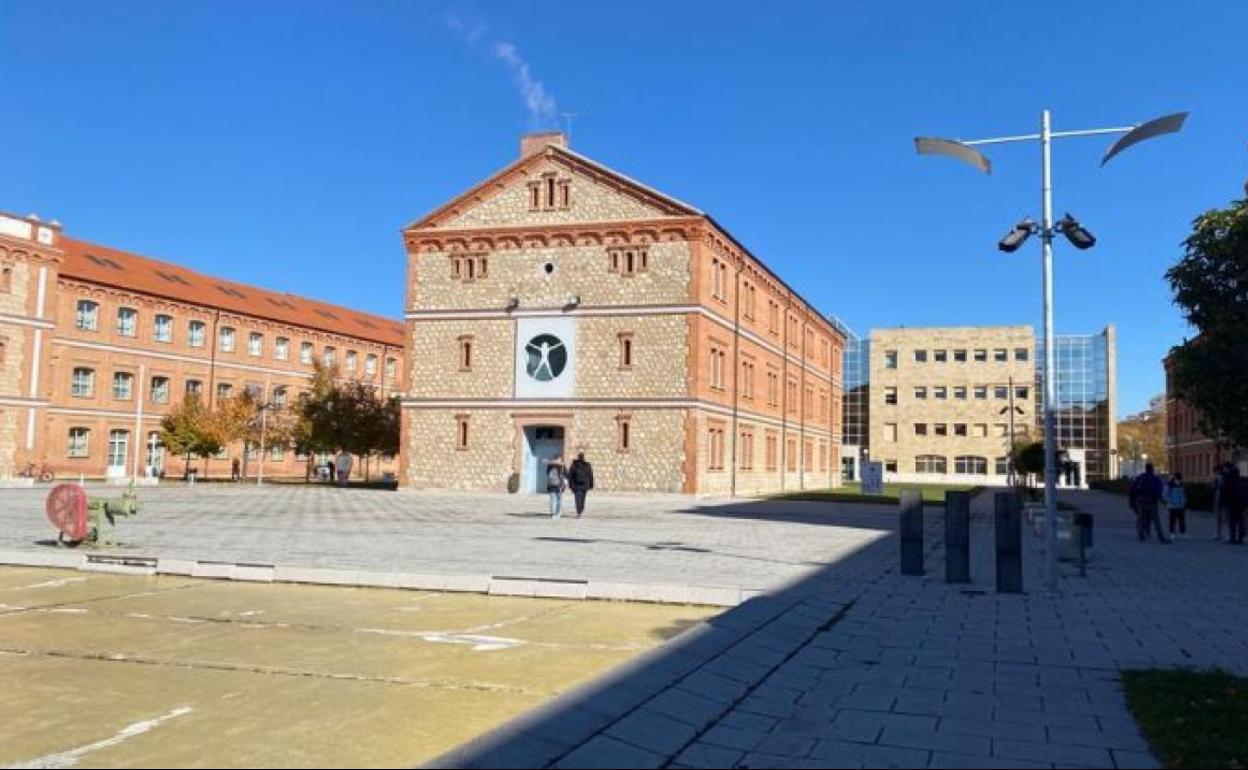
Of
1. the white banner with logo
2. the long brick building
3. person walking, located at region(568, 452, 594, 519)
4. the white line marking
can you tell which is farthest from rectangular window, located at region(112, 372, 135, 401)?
the white line marking

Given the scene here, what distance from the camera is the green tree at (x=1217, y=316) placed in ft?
84.5

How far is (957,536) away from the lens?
43.1 ft

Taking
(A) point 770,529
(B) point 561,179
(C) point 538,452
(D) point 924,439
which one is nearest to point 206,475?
(C) point 538,452

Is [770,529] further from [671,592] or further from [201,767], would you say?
[201,767]

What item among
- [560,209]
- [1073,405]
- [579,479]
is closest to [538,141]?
[560,209]

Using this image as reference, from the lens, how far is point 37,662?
7.52 metres

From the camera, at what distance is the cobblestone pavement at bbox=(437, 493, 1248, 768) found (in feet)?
16.8

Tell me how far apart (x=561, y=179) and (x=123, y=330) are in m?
31.4

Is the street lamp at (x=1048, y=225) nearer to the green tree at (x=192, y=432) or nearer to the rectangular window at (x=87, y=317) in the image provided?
the green tree at (x=192, y=432)

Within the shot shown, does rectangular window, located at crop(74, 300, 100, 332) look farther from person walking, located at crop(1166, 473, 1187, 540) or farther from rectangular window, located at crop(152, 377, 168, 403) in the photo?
person walking, located at crop(1166, 473, 1187, 540)

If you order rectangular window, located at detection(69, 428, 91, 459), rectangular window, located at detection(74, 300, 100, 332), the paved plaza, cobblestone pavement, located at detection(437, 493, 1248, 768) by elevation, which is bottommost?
the paved plaza

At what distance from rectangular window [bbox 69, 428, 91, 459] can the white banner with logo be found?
29095 millimetres

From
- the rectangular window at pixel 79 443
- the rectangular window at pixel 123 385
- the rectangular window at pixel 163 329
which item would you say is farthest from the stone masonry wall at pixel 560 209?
the rectangular window at pixel 79 443

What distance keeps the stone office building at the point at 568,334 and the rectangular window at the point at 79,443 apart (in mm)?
23971
